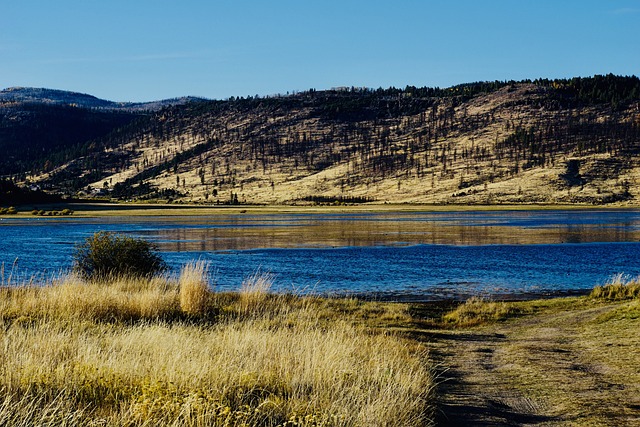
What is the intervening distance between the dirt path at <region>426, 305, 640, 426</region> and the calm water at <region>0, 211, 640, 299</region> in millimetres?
12893

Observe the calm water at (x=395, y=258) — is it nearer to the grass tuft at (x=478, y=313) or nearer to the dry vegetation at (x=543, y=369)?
the grass tuft at (x=478, y=313)

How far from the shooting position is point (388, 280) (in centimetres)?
3422

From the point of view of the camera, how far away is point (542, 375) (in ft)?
37.2

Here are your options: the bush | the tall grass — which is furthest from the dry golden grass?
the bush

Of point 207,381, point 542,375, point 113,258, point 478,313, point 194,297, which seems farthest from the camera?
point 113,258

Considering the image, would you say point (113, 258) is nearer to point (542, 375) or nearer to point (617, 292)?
point (617, 292)

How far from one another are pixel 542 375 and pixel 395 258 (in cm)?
3392

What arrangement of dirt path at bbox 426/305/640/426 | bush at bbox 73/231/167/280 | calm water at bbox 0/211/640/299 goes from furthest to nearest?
1. calm water at bbox 0/211/640/299
2. bush at bbox 73/231/167/280
3. dirt path at bbox 426/305/640/426

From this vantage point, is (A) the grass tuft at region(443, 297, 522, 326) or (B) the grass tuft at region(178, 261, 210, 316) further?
(A) the grass tuft at region(443, 297, 522, 326)

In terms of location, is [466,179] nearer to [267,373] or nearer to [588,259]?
[588,259]

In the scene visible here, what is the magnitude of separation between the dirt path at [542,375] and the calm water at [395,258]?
12.9m

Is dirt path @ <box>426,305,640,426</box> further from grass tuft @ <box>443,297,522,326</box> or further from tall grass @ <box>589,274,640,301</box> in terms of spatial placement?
tall grass @ <box>589,274,640,301</box>

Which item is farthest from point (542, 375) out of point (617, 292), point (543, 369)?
point (617, 292)

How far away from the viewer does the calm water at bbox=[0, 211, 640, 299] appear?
32531 millimetres
